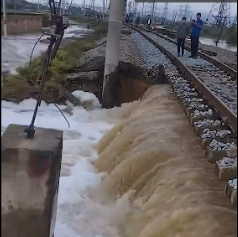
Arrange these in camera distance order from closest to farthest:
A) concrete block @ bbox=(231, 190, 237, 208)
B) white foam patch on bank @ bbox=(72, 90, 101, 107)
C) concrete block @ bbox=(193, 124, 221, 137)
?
1. concrete block @ bbox=(231, 190, 237, 208)
2. concrete block @ bbox=(193, 124, 221, 137)
3. white foam patch on bank @ bbox=(72, 90, 101, 107)

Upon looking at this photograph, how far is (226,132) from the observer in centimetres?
558

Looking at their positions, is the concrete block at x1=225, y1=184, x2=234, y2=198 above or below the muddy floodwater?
above

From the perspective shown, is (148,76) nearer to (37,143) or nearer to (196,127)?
(196,127)

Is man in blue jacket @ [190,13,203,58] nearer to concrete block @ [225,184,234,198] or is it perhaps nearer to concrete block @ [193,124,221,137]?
concrete block @ [193,124,221,137]

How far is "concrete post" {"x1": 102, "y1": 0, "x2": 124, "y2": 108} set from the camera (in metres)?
11.8

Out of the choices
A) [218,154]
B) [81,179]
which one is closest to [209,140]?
[218,154]

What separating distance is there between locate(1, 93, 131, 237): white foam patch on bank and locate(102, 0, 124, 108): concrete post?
2.34ft

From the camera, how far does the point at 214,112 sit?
6723mm

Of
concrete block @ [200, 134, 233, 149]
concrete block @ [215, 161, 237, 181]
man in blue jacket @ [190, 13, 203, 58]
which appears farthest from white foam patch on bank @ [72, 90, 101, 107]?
concrete block @ [215, 161, 237, 181]

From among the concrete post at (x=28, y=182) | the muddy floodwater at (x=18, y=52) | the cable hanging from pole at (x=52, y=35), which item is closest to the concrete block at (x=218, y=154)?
the concrete post at (x=28, y=182)

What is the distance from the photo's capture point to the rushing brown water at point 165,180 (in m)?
4.53

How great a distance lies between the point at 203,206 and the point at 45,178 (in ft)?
6.88

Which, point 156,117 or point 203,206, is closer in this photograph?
point 203,206

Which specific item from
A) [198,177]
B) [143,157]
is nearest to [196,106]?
[143,157]
